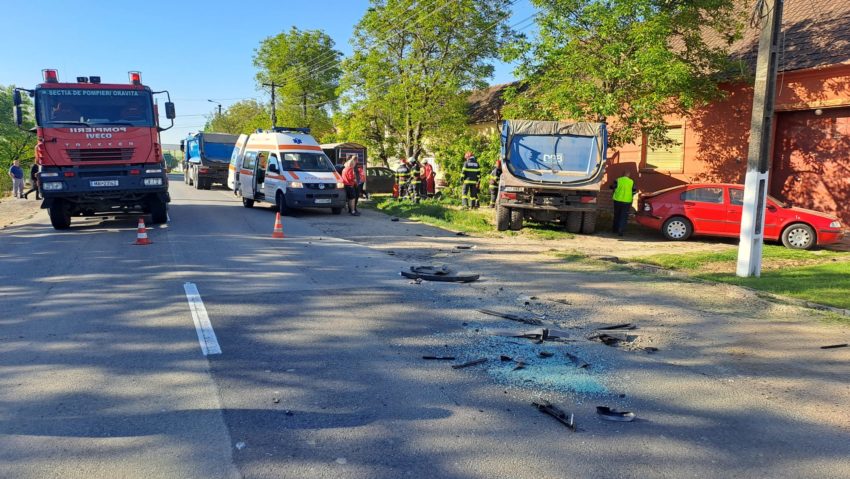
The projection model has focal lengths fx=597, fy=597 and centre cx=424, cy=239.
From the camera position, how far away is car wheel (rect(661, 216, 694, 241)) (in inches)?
579

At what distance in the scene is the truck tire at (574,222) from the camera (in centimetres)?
1503

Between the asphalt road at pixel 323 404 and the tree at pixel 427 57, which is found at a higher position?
the tree at pixel 427 57

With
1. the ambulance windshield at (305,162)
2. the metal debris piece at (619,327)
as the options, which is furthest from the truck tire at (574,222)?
the metal debris piece at (619,327)

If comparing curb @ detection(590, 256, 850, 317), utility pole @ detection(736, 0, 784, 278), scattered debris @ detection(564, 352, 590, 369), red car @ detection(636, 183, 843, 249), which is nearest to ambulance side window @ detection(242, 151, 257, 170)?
red car @ detection(636, 183, 843, 249)

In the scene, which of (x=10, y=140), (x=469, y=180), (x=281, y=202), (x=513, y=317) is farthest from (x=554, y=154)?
(x=10, y=140)

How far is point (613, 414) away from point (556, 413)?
410 millimetres

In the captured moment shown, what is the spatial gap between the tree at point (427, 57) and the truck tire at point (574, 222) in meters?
13.7

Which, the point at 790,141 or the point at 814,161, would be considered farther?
the point at 790,141

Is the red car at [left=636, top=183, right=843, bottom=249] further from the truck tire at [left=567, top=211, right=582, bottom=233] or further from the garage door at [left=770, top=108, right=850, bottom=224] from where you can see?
the garage door at [left=770, top=108, right=850, bottom=224]

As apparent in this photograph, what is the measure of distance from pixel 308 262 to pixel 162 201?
6.10m

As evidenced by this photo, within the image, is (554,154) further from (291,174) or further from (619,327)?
(619,327)

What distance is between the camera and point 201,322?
244 inches

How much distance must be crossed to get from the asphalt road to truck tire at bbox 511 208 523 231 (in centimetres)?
816

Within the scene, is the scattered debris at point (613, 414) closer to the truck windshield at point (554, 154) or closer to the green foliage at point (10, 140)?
the truck windshield at point (554, 154)
